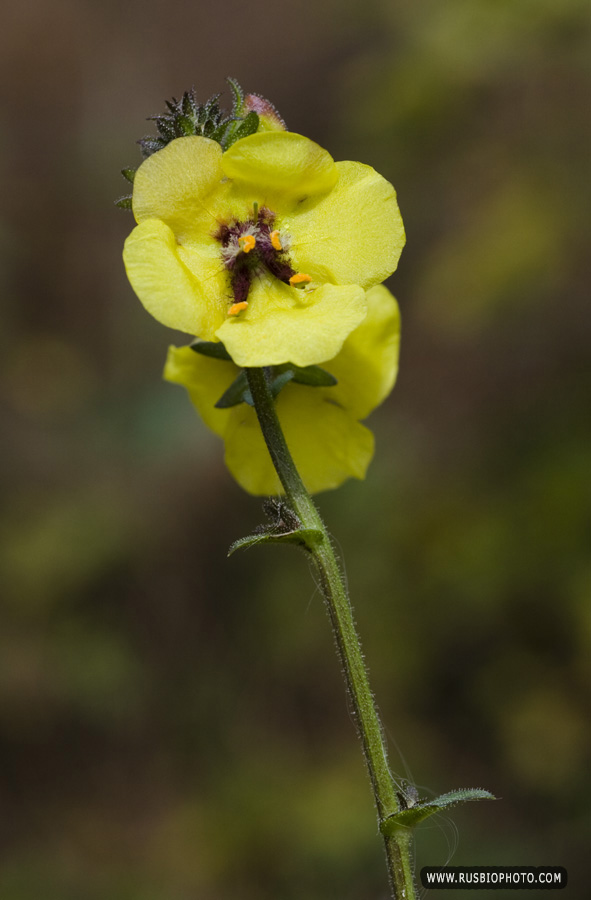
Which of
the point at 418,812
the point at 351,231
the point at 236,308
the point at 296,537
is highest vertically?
the point at 351,231

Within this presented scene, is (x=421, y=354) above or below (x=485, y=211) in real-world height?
below

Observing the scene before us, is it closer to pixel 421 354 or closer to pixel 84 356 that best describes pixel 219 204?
pixel 84 356

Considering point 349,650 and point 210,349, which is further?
point 210,349

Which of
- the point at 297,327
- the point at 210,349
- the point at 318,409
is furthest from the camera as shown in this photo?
the point at 318,409

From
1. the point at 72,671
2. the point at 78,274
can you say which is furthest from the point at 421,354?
the point at 72,671

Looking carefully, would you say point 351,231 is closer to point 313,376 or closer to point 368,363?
point 313,376

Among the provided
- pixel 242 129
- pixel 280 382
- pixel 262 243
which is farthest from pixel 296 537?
pixel 242 129

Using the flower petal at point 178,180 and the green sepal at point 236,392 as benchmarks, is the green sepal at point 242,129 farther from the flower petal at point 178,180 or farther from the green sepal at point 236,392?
the green sepal at point 236,392

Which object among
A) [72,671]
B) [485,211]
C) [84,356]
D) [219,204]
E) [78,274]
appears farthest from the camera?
[78,274]
